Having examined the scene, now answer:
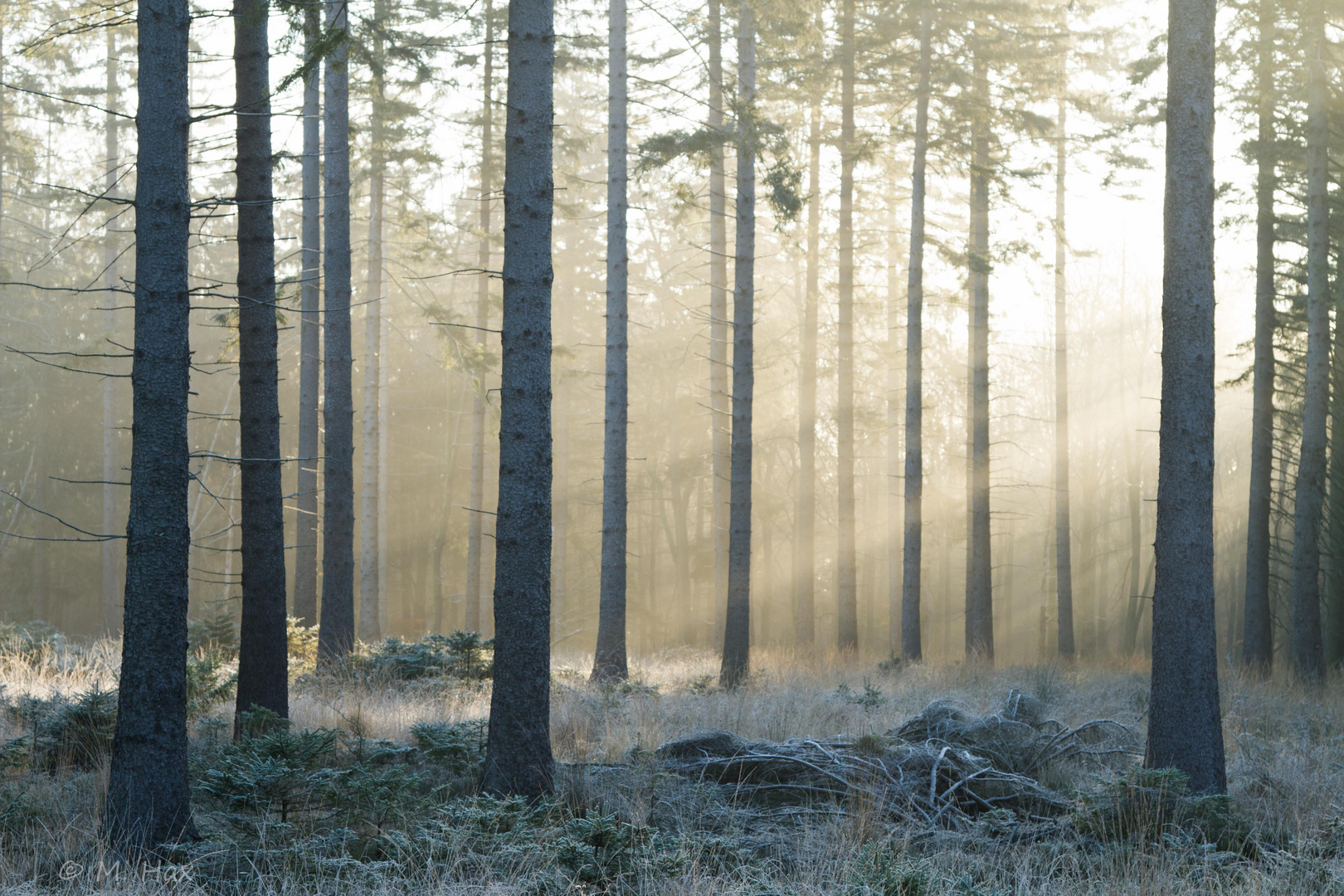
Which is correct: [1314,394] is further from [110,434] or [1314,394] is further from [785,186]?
[110,434]

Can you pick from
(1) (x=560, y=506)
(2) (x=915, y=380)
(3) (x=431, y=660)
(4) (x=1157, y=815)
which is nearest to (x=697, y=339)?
(1) (x=560, y=506)

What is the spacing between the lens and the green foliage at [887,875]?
443cm

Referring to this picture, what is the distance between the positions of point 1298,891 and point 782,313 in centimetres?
2693

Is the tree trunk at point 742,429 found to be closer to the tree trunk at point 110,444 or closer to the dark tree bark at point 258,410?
the dark tree bark at point 258,410

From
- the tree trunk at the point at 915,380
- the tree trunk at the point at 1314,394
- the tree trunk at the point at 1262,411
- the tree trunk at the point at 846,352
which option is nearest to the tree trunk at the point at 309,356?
the tree trunk at the point at 846,352

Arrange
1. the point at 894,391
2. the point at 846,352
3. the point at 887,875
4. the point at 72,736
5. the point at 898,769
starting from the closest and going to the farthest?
the point at 887,875 < the point at 898,769 < the point at 72,736 < the point at 846,352 < the point at 894,391

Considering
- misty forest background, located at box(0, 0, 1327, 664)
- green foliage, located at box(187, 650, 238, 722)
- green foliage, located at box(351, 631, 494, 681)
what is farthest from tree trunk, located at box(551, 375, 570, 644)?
green foliage, located at box(187, 650, 238, 722)

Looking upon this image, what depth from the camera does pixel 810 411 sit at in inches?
780

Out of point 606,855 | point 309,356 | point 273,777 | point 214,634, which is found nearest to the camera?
point 606,855

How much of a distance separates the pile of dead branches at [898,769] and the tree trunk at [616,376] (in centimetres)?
594

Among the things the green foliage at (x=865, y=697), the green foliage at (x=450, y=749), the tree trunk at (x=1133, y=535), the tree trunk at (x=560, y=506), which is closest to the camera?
the green foliage at (x=450, y=749)

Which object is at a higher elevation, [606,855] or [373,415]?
[373,415]

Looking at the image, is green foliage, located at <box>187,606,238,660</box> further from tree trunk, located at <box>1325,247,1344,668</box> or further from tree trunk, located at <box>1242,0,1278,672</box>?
tree trunk, located at <box>1325,247,1344,668</box>

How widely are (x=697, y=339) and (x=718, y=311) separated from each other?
983cm
